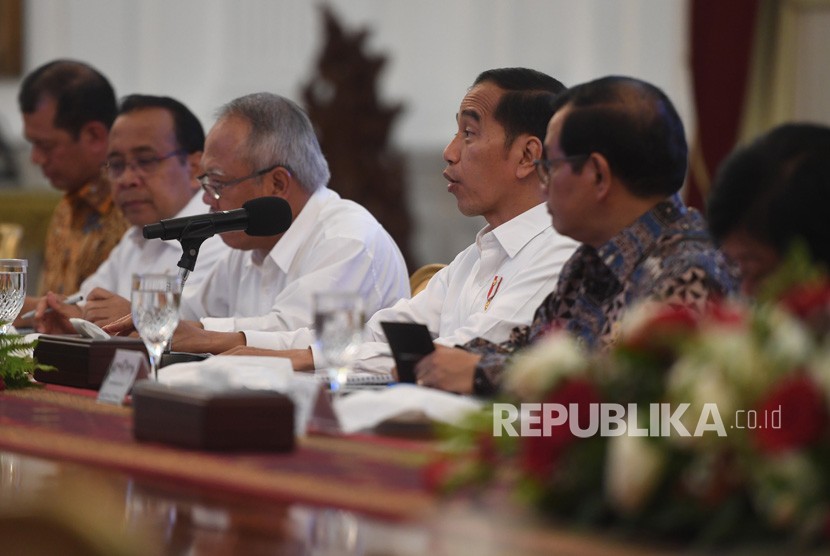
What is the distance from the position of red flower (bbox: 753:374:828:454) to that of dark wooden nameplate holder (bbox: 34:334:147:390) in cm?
166

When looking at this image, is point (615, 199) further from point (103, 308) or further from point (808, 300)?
point (103, 308)

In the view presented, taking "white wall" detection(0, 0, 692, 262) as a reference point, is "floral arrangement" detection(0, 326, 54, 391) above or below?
below

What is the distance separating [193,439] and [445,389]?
2.29 feet

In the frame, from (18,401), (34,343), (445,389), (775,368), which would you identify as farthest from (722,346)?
(34,343)

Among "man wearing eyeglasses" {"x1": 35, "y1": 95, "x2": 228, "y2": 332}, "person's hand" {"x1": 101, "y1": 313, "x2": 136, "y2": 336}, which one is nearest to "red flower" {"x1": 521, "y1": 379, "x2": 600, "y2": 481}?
"person's hand" {"x1": 101, "y1": 313, "x2": 136, "y2": 336}

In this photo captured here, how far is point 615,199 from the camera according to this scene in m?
2.43

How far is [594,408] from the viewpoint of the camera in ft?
4.33

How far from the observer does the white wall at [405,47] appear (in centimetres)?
662

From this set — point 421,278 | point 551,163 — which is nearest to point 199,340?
point 421,278

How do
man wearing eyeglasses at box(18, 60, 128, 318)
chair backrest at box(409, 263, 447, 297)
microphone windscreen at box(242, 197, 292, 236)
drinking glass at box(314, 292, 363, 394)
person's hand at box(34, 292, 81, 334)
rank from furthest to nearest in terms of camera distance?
man wearing eyeglasses at box(18, 60, 128, 318) < chair backrest at box(409, 263, 447, 297) < person's hand at box(34, 292, 81, 334) < microphone windscreen at box(242, 197, 292, 236) < drinking glass at box(314, 292, 363, 394)

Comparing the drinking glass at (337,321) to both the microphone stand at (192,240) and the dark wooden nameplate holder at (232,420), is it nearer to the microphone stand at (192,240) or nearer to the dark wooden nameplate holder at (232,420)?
the dark wooden nameplate holder at (232,420)

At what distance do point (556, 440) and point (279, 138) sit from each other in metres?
2.78

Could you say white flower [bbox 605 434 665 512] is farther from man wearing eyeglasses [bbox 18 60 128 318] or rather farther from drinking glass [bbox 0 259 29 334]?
man wearing eyeglasses [bbox 18 60 128 318]

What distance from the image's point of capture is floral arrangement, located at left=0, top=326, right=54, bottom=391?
2.58 meters
